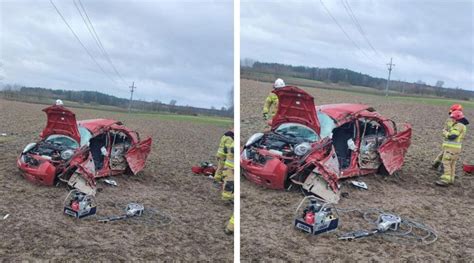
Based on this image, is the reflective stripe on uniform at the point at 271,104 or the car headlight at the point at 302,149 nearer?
the car headlight at the point at 302,149

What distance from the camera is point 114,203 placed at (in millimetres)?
2809

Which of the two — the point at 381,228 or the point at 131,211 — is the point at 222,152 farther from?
the point at 381,228

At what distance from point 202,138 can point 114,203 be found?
763mm

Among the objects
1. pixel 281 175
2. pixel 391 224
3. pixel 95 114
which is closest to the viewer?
pixel 391 224

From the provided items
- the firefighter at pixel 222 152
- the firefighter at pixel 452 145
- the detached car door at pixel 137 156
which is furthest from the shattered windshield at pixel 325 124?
the detached car door at pixel 137 156

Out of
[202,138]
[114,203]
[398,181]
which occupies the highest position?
[202,138]

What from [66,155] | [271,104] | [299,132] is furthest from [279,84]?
[66,155]

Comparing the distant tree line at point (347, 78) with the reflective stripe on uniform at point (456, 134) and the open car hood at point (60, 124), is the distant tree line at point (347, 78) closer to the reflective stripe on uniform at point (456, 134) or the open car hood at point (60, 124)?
the reflective stripe on uniform at point (456, 134)

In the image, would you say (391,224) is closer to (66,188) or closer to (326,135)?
(326,135)

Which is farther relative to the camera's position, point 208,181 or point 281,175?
point 208,181

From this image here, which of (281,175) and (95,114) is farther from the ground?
(95,114)

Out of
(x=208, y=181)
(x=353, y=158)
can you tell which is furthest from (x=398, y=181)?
(x=208, y=181)

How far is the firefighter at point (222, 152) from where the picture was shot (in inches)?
Answer: 114

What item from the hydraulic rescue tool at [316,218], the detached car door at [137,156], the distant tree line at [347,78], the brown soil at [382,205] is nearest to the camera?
the brown soil at [382,205]
